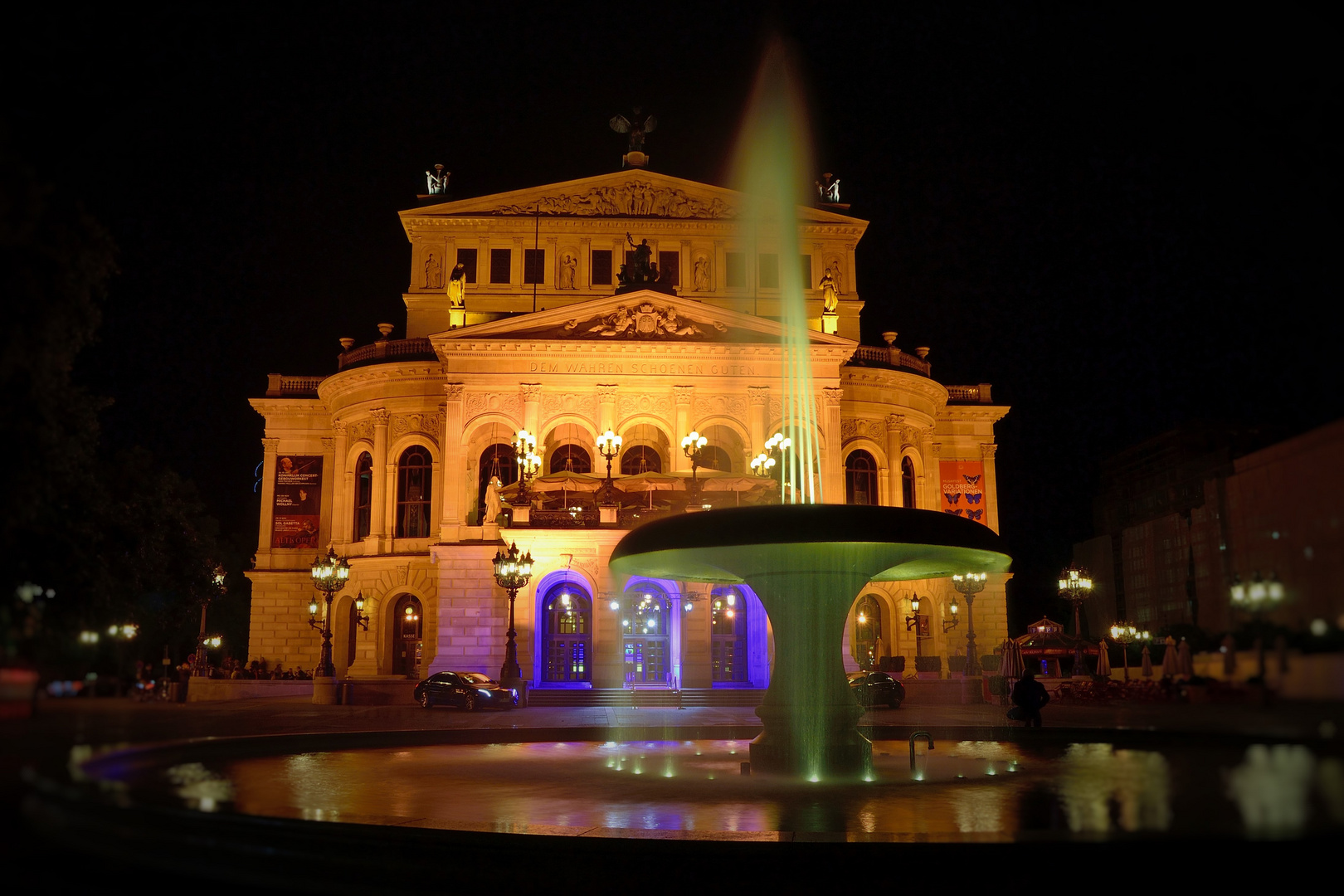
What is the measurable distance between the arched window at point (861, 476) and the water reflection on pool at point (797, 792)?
2961 centimetres

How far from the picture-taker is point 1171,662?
6531 millimetres

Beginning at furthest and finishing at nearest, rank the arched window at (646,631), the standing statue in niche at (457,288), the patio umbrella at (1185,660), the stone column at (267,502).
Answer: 1. the stone column at (267,502)
2. the standing statue in niche at (457,288)
3. the arched window at (646,631)
4. the patio umbrella at (1185,660)

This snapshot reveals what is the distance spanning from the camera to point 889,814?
846 cm

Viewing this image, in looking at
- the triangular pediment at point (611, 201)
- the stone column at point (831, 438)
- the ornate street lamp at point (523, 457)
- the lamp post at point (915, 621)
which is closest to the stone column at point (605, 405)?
the ornate street lamp at point (523, 457)

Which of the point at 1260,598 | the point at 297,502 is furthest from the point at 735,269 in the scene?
the point at 1260,598

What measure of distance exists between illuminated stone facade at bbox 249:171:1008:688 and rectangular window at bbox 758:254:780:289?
0.44 ft

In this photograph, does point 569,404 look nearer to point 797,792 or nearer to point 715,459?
point 715,459

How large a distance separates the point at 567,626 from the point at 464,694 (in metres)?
7.25

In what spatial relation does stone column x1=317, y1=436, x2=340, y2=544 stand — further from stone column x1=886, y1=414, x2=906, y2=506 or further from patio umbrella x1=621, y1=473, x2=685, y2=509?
stone column x1=886, y1=414, x2=906, y2=506

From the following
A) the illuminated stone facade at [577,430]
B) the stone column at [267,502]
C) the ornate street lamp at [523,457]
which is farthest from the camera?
the stone column at [267,502]

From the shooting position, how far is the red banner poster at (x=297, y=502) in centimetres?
4425

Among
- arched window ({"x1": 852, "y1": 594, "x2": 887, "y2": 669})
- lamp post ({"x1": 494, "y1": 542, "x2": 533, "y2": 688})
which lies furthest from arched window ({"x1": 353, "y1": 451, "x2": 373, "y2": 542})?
arched window ({"x1": 852, "y1": 594, "x2": 887, "y2": 669})

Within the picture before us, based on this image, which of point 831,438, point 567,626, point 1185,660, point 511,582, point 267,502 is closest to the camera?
point 1185,660

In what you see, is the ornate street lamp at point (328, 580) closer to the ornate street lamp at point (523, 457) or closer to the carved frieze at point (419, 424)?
the ornate street lamp at point (523, 457)
